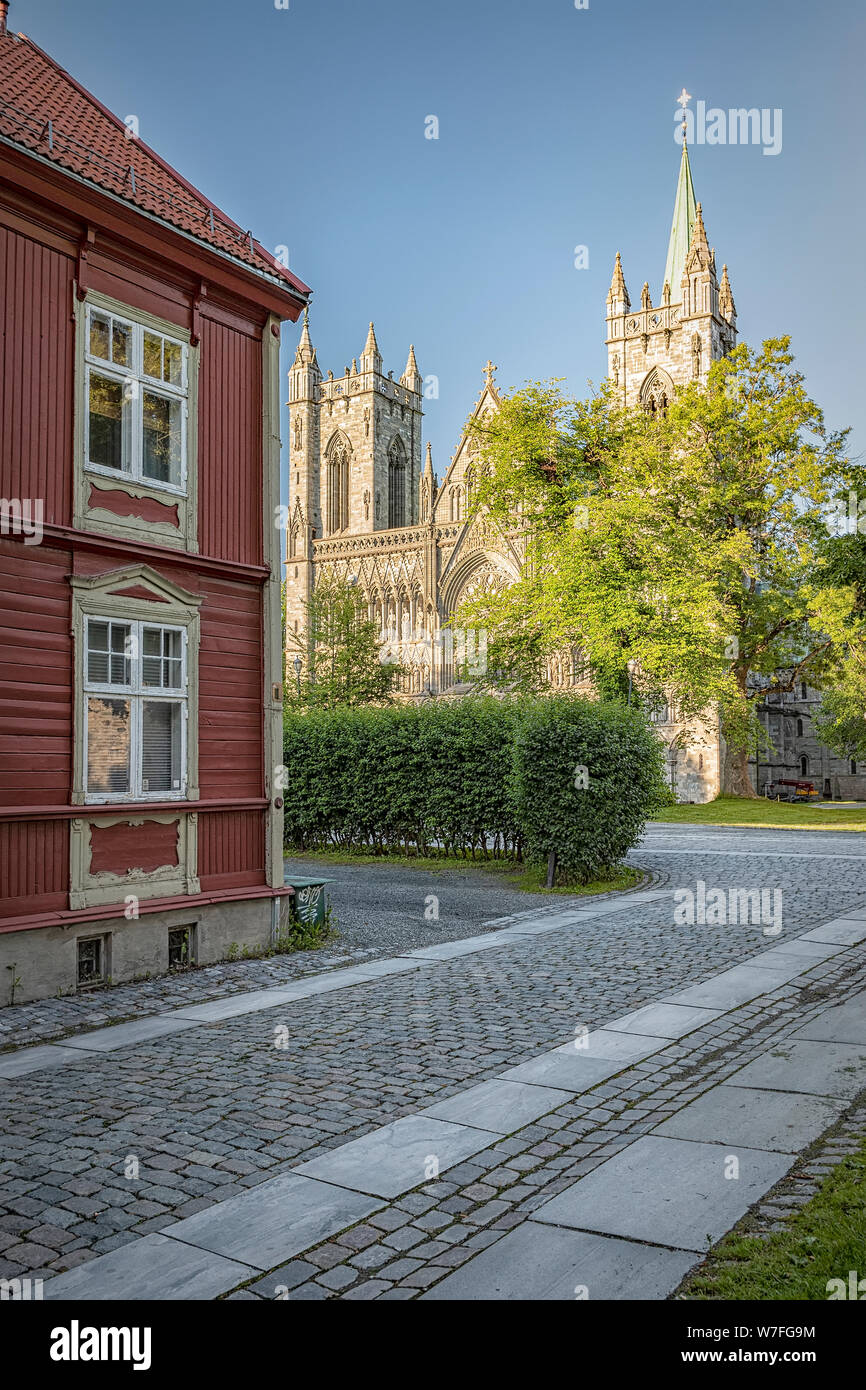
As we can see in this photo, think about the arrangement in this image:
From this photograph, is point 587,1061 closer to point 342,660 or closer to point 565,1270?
point 565,1270

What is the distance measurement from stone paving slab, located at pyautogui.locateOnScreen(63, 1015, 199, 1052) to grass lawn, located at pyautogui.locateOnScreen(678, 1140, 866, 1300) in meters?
5.05

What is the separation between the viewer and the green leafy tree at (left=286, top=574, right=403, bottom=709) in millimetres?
46875

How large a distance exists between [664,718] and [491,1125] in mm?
47704

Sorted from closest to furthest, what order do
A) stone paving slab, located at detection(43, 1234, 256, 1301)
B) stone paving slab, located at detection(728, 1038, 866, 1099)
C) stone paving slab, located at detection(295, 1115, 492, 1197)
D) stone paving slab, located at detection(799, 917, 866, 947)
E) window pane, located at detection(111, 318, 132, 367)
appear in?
stone paving slab, located at detection(43, 1234, 256, 1301)
stone paving slab, located at detection(295, 1115, 492, 1197)
stone paving slab, located at detection(728, 1038, 866, 1099)
window pane, located at detection(111, 318, 132, 367)
stone paving slab, located at detection(799, 917, 866, 947)

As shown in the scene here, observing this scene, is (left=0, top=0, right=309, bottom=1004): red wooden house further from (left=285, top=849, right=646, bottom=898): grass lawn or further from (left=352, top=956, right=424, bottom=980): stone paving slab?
(left=285, top=849, right=646, bottom=898): grass lawn

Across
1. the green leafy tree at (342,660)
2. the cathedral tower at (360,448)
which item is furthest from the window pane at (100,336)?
the cathedral tower at (360,448)

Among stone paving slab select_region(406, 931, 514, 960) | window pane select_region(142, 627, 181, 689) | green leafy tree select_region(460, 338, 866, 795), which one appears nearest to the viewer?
window pane select_region(142, 627, 181, 689)

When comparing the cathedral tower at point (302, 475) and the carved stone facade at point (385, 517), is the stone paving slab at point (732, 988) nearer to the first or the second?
the carved stone facade at point (385, 517)

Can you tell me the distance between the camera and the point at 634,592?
31766 millimetres

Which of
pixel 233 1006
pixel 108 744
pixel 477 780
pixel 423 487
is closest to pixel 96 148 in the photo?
pixel 108 744

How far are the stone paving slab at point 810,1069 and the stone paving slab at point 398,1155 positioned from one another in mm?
2059

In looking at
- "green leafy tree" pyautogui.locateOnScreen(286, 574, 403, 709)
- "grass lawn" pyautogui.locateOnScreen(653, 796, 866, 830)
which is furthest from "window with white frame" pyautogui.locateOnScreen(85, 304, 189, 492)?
"green leafy tree" pyautogui.locateOnScreen(286, 574, 403, 709)
